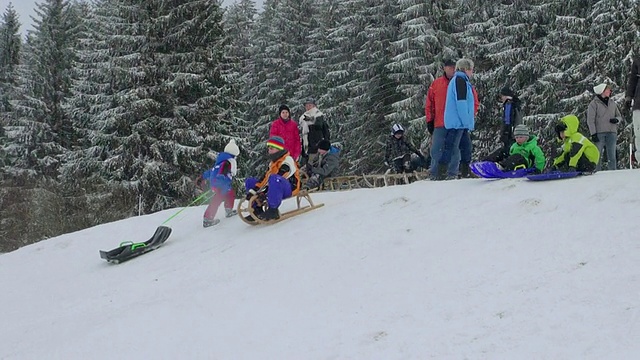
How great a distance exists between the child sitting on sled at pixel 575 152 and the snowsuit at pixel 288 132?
538 cm

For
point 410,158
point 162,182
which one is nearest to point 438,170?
point 410,158

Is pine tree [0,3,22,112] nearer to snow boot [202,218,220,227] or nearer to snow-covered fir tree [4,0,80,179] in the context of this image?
snow-covered fir tree [4,0,80,179]

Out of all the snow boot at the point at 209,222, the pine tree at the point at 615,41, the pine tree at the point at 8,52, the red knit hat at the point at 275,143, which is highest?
the pine tree at the point at 8,52

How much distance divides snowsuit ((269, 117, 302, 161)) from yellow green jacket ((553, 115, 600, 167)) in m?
5.42

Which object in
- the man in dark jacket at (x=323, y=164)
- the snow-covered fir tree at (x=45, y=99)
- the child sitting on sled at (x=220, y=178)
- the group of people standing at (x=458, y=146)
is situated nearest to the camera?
the group of people standing at (x=458, y=146)

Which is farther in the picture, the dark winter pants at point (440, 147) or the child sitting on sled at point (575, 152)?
the dark winter pants at point (440, 147)

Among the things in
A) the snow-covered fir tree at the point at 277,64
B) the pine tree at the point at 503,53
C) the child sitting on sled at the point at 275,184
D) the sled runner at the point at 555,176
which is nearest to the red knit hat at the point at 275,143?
the child sitting on sled at the point at 275,184

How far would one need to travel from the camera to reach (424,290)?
498 cm

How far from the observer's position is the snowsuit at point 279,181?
8594mm

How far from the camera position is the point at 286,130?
11.8 metres

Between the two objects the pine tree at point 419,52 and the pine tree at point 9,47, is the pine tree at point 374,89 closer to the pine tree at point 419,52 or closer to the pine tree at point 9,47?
the pine tree at point 419,52

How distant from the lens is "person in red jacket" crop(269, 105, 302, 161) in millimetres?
11781

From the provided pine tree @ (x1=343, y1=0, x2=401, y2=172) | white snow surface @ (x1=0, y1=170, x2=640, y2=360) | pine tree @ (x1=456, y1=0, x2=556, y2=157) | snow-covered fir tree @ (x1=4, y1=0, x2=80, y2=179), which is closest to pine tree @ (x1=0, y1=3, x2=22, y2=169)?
snow-covered fir tree @ (x1=4, y1=0, x2=80, y2=179)

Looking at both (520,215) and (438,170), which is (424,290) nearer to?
(520,215)
